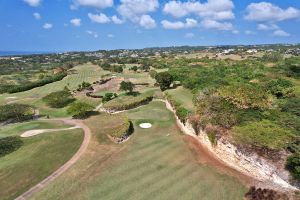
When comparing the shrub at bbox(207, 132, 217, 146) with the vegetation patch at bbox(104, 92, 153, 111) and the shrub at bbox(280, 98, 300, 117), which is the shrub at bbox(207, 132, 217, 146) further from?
the vegetation patch at bbox(104, 92, 153, 111)

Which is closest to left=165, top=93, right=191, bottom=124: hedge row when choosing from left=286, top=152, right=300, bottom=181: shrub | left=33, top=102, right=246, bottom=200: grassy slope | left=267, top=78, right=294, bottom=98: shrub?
left=33, top=102, right=246, bottom=200: grassy slope

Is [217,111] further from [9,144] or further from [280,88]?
[9,144]

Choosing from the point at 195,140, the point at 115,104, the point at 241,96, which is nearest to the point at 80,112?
the point at 115,104

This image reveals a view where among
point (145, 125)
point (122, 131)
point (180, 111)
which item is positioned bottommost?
point (145, 125)

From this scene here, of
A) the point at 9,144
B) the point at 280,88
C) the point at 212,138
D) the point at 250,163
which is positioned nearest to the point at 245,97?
the point at 212,138

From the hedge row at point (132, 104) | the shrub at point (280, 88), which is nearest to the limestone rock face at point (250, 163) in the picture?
the hedge row at point (132, 104)

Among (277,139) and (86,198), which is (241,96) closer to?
(277,139)

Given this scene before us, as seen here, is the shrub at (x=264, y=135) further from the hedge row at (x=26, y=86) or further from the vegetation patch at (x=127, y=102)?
the hedge row at (x=26, y=86)
